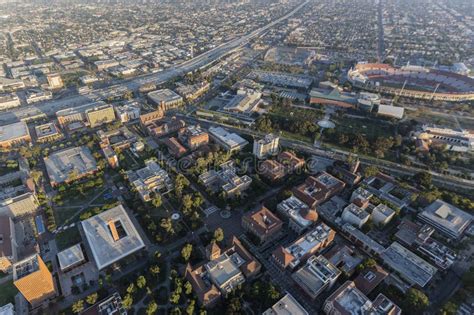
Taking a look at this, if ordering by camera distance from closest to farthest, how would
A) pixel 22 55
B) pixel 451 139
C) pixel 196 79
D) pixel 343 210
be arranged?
pixel 343 210 → pixel 451 139 → pixel 196 79 → pixel 22 55

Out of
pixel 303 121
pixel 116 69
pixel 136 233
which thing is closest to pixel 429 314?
pixel 136 233

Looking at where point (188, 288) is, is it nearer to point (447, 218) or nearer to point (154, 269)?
point (154, 269)

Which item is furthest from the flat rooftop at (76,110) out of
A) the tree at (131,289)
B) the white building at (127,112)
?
the tree at (131,289)

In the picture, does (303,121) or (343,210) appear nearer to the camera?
(343,210)

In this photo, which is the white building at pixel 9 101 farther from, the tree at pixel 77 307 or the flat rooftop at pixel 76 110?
the tree at pixel 77 307

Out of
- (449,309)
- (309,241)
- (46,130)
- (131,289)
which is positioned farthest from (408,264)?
(46,130)

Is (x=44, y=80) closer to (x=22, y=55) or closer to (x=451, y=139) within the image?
(x=22, y=55)
